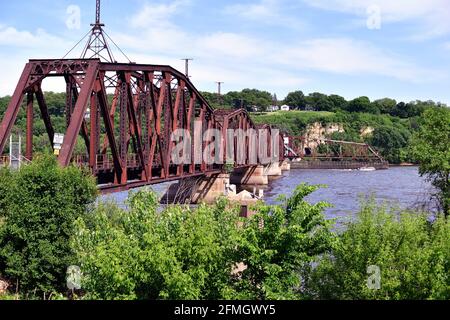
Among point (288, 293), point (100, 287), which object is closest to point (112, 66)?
point (100, 287)

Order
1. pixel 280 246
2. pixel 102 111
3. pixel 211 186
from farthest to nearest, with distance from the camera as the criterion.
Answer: pixel 211 186
pixel 102 111
pixel 280 246

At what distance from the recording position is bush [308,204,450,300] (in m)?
18.5

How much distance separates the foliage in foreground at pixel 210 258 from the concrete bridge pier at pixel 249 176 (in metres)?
96.6

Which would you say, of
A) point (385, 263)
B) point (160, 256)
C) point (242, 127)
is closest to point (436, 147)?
point (385, 263)

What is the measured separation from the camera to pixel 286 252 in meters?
18.8

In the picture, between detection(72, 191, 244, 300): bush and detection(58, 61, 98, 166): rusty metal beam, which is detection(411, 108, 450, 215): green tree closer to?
detection(72, 191, 244, 300): bush

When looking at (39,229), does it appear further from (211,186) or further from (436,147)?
(211,186)

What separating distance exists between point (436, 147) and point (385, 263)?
20801mm

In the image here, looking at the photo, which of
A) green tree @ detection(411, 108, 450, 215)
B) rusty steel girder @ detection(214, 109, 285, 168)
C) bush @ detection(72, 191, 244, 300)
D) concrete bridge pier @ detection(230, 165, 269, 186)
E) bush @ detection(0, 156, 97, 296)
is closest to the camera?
bush @ detection(72, 191, 244, 300)

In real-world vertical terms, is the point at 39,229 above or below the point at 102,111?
below

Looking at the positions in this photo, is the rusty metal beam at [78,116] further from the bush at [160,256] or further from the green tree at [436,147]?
the green tree at [436,147]

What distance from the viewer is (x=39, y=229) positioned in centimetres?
2673

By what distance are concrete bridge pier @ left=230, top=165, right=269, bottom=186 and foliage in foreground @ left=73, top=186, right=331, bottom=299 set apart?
96.6 meters

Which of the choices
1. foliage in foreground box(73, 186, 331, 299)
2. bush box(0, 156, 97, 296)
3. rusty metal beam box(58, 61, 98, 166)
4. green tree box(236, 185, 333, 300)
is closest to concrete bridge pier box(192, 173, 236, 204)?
rusty metal beam box(58, 61, 98, 166)
